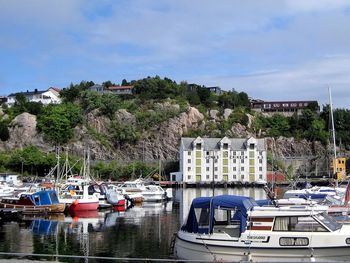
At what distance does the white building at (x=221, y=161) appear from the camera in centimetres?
15162

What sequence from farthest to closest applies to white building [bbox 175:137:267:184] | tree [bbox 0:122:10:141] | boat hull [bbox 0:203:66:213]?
tree [bbox 0:122:10:141]
white building [bbox 175:137:267:184]
boat hull [bbox 0:203:66:213]

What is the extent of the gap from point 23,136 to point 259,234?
152 meters

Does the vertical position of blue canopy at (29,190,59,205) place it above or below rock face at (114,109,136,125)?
below

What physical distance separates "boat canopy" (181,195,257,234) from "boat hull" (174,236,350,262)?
3.12 feet

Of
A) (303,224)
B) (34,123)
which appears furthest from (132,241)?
(34,123)

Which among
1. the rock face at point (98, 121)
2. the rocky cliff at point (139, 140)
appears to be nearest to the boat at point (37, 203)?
the rocky cliff at point (139, 140)

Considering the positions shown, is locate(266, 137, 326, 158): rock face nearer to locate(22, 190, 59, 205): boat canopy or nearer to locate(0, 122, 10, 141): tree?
locate(0, 122, 10, 141): tree

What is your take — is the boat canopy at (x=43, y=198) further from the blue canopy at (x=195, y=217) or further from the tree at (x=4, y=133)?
the tree at (x=4, y=133)

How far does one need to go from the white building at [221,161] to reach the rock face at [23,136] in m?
47.2

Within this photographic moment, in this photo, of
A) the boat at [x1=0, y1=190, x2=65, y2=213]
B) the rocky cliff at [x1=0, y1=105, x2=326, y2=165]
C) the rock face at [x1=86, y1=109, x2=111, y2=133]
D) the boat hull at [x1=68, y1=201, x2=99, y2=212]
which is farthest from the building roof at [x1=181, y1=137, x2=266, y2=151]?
the boat at [x1=0, y1=190, x2=65, y2=213]

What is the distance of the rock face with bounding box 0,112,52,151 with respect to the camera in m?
169

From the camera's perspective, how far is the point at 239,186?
146125mm

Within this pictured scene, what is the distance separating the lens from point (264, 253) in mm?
26719

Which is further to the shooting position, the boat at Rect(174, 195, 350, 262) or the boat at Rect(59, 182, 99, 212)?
the boat at Rect(59, 182, 99, 212)
